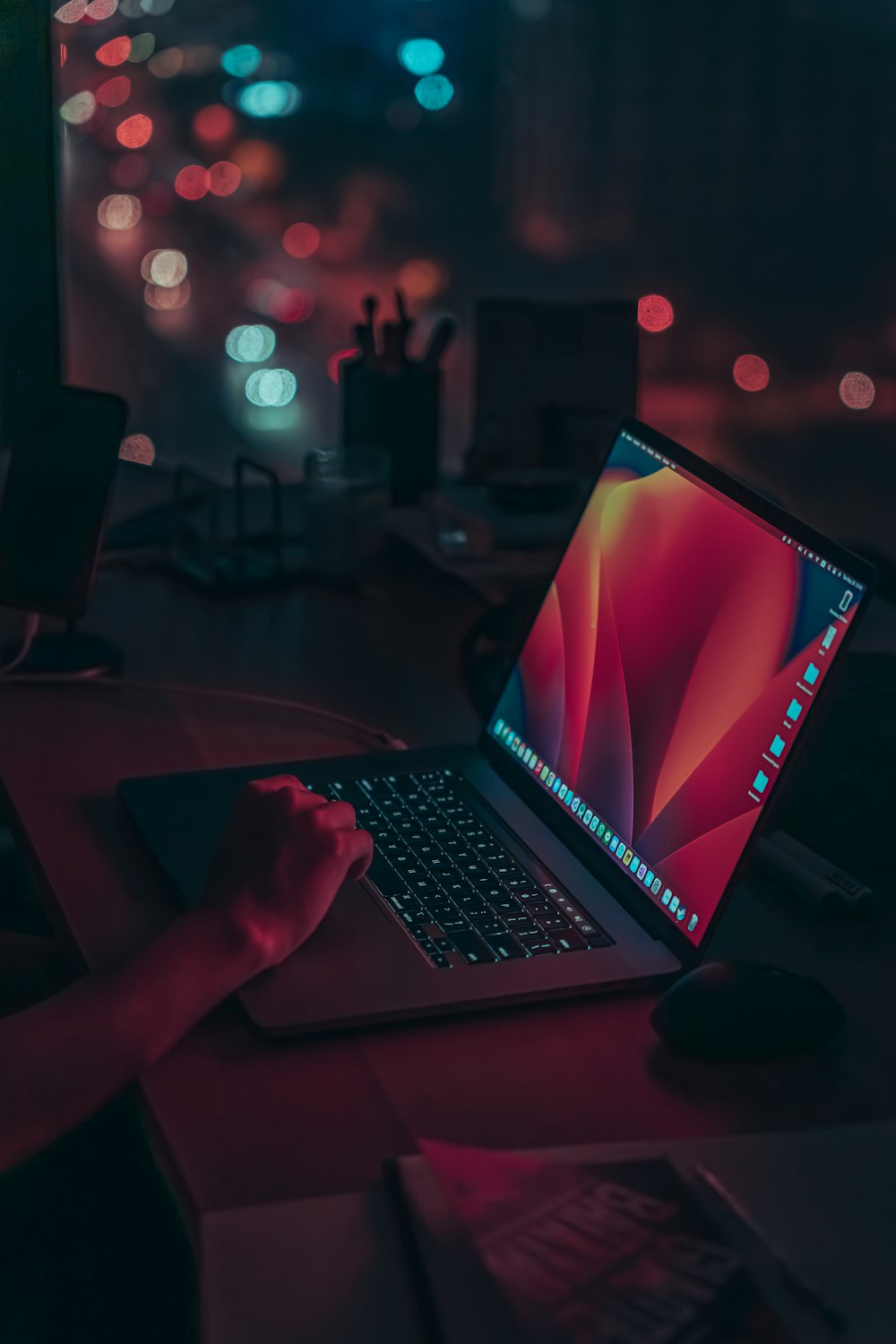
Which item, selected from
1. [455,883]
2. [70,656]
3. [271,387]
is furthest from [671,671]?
[271,387]

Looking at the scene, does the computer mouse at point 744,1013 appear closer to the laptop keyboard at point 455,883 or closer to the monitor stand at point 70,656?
the laptop keyboard at point 455,883

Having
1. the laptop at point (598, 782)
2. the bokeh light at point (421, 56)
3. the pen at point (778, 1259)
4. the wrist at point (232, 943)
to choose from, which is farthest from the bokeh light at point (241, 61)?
the pen at point (778, 1259)

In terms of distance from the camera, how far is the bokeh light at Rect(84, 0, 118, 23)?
1.93 metres

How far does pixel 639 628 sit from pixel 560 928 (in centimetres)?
23

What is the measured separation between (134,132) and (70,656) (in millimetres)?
1177

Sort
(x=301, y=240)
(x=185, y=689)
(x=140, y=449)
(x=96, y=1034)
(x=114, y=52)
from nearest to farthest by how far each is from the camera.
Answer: (x=96, y=1034) < (x=185, y=689) < (x=114, y=52) < (x=140, y=449) < (x=301, y=240)

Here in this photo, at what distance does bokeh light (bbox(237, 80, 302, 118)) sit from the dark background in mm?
19

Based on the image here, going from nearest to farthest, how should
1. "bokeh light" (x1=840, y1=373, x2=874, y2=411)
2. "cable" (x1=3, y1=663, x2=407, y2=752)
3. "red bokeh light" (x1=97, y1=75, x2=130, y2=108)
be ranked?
"cable" (x1=3, y1=663, x2=407, y2=752), "bokeh light" (x1=840, y1=373, x2=874, y2=411), "red bokeh light" (x1=97, y1=75, x2=130, y2=108)

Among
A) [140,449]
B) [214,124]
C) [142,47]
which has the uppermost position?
[142,47]

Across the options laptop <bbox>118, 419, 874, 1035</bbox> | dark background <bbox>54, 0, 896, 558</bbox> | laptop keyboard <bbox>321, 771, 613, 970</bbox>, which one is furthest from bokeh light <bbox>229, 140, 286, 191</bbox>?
laptop keyboard <bbox>321, 771, 613, 970</bbox>

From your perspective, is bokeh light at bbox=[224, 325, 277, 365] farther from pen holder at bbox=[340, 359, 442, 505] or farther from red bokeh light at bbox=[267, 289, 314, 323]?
pen holder at bbox=[340, 359, 442, 505]

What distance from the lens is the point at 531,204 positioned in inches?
85.5

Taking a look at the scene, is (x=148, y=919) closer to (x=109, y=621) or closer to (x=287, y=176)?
(x=109, y=621)

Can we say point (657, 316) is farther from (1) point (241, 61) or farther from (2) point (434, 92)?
(1) point (241, 61)
